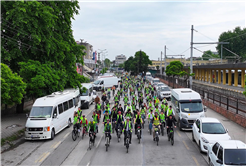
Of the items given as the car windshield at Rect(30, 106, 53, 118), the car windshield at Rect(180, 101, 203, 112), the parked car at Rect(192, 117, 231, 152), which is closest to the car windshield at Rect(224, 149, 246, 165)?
the parked car at Rect(192, 117, 231, 152)

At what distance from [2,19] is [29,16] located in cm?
203

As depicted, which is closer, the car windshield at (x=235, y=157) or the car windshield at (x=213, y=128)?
the car windshield at (x=235, y=157)

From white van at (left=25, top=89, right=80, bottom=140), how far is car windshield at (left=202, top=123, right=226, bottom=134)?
903 cm

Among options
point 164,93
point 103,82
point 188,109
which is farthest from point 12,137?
point 103,82

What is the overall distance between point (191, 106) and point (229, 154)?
32.4 ft

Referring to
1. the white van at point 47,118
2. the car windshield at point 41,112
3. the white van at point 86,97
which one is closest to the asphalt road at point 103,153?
the white van at point 47,118

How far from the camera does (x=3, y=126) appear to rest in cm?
1966

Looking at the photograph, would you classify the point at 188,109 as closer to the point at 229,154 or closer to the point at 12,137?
the point at 229,154

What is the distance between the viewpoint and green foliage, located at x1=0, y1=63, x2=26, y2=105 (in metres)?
14.0

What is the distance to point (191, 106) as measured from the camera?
18.7 meters

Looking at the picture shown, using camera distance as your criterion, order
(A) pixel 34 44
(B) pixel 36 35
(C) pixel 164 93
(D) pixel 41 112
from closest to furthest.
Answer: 1. (D) pixel 41 112
2. (B) pixel 36 35
3. (A) pixel 34 44
4. (C) pixel 164 93

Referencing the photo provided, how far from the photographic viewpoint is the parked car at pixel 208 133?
502 inches

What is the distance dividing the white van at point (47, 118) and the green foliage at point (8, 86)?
1687 mm

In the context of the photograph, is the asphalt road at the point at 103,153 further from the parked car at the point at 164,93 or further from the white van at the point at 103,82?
the white van at the point at 103,82
